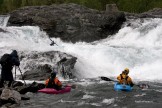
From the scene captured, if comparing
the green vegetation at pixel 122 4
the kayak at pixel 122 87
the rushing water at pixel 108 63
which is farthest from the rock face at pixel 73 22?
the green vegetation at pixel 122 4

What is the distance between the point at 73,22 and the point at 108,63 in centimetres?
1291

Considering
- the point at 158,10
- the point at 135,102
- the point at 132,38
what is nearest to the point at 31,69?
the point at 135,102

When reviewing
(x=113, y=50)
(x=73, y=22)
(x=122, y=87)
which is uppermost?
(x=73, y=22)

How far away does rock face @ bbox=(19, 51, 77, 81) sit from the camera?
75.0 ft

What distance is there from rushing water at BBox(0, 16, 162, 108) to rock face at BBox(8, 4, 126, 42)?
1.06 meters

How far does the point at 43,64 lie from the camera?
24.5m

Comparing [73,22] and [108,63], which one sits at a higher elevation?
[73,22]

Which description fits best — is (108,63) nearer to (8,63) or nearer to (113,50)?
(113,50)

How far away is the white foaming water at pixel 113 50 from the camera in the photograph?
85.8 ft

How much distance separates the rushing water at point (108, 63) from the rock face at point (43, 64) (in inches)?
40.6

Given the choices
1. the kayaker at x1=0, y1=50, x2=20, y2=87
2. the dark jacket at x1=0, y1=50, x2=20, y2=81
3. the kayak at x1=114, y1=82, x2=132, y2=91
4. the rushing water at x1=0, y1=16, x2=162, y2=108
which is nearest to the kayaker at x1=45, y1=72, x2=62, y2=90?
the rushing water at x1=0, y1=16, x2=162, y2=108

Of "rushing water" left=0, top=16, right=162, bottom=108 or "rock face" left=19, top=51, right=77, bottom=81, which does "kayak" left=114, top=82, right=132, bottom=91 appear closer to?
"rushing water" left=0, top=16, right=162, bottom=108

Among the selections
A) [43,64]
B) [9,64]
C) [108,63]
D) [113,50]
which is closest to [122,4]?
[113,50]

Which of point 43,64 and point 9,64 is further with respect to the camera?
point 43,64
